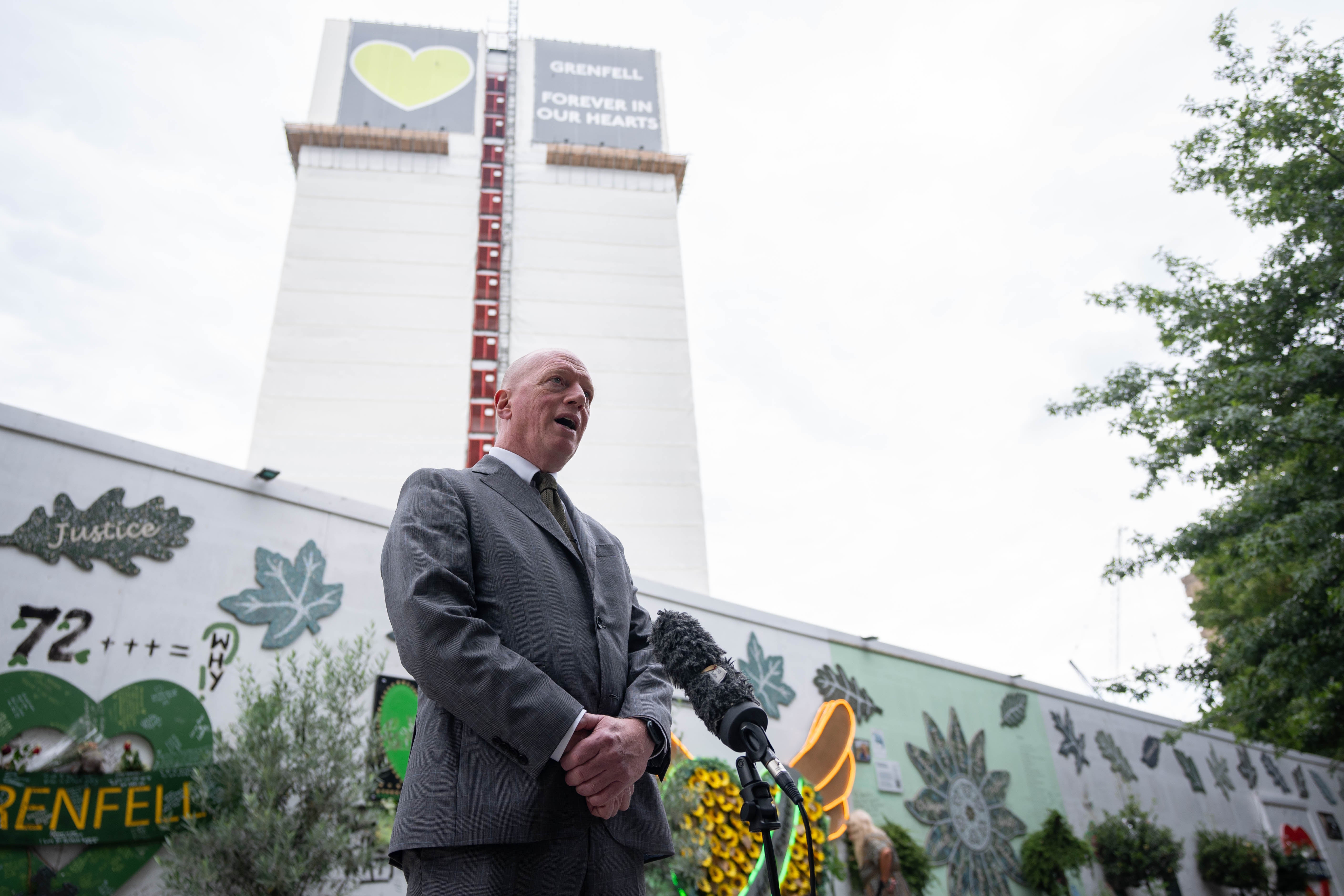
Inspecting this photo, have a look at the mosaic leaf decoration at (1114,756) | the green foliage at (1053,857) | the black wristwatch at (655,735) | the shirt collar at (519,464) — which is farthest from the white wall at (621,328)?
the black wristwatch at (655,735)

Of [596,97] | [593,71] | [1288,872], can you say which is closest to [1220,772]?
[1288,872]

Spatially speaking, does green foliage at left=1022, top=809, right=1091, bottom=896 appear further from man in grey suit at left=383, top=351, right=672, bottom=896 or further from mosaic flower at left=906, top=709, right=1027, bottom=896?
man in grey suit at left=383, top=351, right=672, bottom=896

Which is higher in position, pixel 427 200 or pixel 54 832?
pixel 427 200

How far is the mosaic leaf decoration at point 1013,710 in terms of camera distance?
9.86 m

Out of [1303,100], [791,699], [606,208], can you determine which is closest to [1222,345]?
[1303,100]

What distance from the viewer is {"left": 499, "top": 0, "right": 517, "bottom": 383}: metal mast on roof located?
26.5 metres

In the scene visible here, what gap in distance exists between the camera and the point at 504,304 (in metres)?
26.9

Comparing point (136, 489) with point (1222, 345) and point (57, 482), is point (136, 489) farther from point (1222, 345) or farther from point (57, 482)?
point (1222, 345)

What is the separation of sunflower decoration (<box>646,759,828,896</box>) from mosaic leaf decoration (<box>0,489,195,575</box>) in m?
3.66

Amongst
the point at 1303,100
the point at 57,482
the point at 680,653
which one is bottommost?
the point at 680,653

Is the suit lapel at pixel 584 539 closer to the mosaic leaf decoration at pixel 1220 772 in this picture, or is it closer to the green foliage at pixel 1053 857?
the green foliage at pixel 1053 857

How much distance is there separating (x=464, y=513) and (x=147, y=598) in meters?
3.97

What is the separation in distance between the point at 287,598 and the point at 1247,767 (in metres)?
14.8

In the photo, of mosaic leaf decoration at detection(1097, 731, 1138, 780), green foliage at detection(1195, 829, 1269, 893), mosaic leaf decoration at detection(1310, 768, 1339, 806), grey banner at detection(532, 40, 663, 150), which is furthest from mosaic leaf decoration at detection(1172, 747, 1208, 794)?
grey banner at detection(532, 40, 663, 150)
